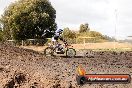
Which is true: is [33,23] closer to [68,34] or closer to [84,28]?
[68,34]

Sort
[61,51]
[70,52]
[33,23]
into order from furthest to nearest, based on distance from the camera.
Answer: [33,23]
[70,52]
[61,51]

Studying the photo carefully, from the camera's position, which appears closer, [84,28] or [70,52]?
[70,52]

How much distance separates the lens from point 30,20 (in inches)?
2653

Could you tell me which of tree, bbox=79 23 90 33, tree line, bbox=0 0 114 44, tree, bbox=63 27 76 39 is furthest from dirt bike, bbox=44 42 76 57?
tree, bbox=79 23 90 33

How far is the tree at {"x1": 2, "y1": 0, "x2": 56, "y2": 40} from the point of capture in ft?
219

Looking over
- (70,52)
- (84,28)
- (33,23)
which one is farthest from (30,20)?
(70,52)

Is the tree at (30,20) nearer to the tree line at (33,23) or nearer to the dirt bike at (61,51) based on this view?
the tree line at (33,23)

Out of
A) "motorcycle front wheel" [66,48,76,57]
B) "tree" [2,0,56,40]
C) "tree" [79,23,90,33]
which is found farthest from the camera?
"tree" [79,23,90,33]

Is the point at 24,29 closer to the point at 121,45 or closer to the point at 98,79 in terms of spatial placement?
the point at 121,45

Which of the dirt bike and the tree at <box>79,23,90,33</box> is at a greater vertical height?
the tree at <box>79,23,90,33</box>

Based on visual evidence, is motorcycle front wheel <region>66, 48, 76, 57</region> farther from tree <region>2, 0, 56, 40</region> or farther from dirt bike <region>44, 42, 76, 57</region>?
tree <region>2, 0, 56, 40</region>

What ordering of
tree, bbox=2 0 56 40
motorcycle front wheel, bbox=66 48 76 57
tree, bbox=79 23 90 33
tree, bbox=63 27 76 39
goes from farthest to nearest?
tree, bbox=79 23 90 33 < tree, bbox=2 0 56 40 < tree, bbox=63 27 76 39 < motorcycle front wheel, bbox=66 48 76 57

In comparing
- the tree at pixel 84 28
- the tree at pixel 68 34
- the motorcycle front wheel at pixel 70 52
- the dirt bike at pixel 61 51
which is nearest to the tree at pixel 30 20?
the tree at pixel 68 34

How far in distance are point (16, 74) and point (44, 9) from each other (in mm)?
59665
